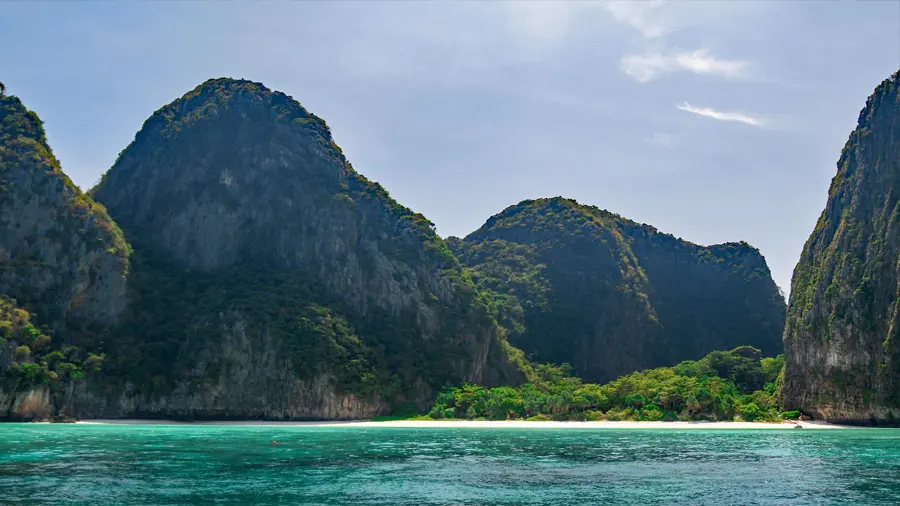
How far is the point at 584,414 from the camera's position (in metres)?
97.6

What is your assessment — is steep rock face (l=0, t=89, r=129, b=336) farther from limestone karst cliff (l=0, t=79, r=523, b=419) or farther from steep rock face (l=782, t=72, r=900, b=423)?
steep rock face (l=782, t=72, r=900, b=423)

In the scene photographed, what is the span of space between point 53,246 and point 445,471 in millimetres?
84160

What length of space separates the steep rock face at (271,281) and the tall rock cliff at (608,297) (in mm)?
38276

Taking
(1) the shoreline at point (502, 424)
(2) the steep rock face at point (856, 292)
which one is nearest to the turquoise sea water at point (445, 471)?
(1) the shoreline at point (502, 424)

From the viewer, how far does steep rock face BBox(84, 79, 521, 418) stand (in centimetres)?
9950

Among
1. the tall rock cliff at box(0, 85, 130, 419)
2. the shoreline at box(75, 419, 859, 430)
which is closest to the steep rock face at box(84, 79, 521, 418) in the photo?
the shoreline at box(75, 419, 859, 430)

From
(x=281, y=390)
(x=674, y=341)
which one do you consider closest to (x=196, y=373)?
(x=281, y=390)

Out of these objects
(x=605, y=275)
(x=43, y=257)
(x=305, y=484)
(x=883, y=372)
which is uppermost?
(x=605, y=275)

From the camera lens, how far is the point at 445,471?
38.3 meters

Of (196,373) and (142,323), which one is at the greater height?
(142,323)

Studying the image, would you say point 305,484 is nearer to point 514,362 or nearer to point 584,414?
point 584,414

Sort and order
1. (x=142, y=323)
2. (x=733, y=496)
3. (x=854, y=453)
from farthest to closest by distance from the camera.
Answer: (x=142, y=323) < (x=854, y=453) < (x=733, y=496)

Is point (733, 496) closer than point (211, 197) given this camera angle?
Yes

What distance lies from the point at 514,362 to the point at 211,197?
203 feet
